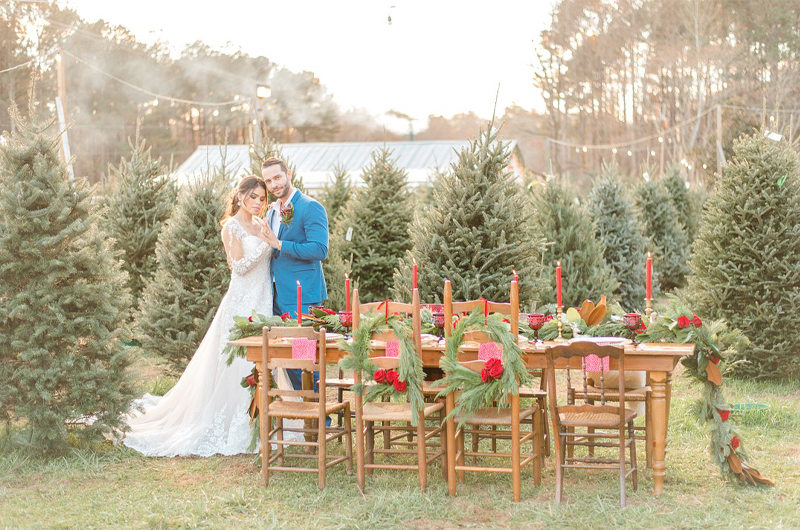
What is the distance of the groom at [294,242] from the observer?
7.39m

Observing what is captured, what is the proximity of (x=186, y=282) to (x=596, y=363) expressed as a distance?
610 centimetres

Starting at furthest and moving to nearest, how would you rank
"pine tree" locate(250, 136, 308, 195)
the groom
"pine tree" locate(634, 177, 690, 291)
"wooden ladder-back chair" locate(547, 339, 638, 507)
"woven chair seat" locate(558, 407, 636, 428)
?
"pine tree" locate(634, 177, 690, 291)
"pine tree" locate(250, 136, 308, 195)
the groom
"woven chair seat" locate(558, 407, 636, 428)
"wooden ladder-back chair" locate(547, 339, 638, 507)

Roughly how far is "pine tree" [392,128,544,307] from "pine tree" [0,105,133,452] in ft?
10.4

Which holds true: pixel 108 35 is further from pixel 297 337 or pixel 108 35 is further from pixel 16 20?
pixel 297 337

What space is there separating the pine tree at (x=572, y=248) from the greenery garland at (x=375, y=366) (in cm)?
674

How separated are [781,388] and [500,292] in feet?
10.5

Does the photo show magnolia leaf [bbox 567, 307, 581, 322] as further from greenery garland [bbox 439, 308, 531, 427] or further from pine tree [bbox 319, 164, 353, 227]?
pine tree [bbox 319, 164, 353, 227]

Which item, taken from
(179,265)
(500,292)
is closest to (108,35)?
(179,265)

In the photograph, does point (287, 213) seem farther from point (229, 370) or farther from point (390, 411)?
point (390, 411)

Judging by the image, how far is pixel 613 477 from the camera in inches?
247

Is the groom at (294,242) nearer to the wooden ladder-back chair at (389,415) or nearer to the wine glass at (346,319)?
the wine glass at (346,319)

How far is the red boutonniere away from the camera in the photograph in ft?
24.5

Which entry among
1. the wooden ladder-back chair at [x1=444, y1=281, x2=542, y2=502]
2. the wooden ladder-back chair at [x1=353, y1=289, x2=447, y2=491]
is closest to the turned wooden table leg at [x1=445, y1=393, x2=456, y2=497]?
the wooden ladder-back chair at [x1=444, y1=281, x2=542, y2=502]

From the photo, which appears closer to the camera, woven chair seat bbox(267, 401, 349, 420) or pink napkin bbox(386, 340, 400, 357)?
pink napkin bbox(386, 340, 400, 357)
